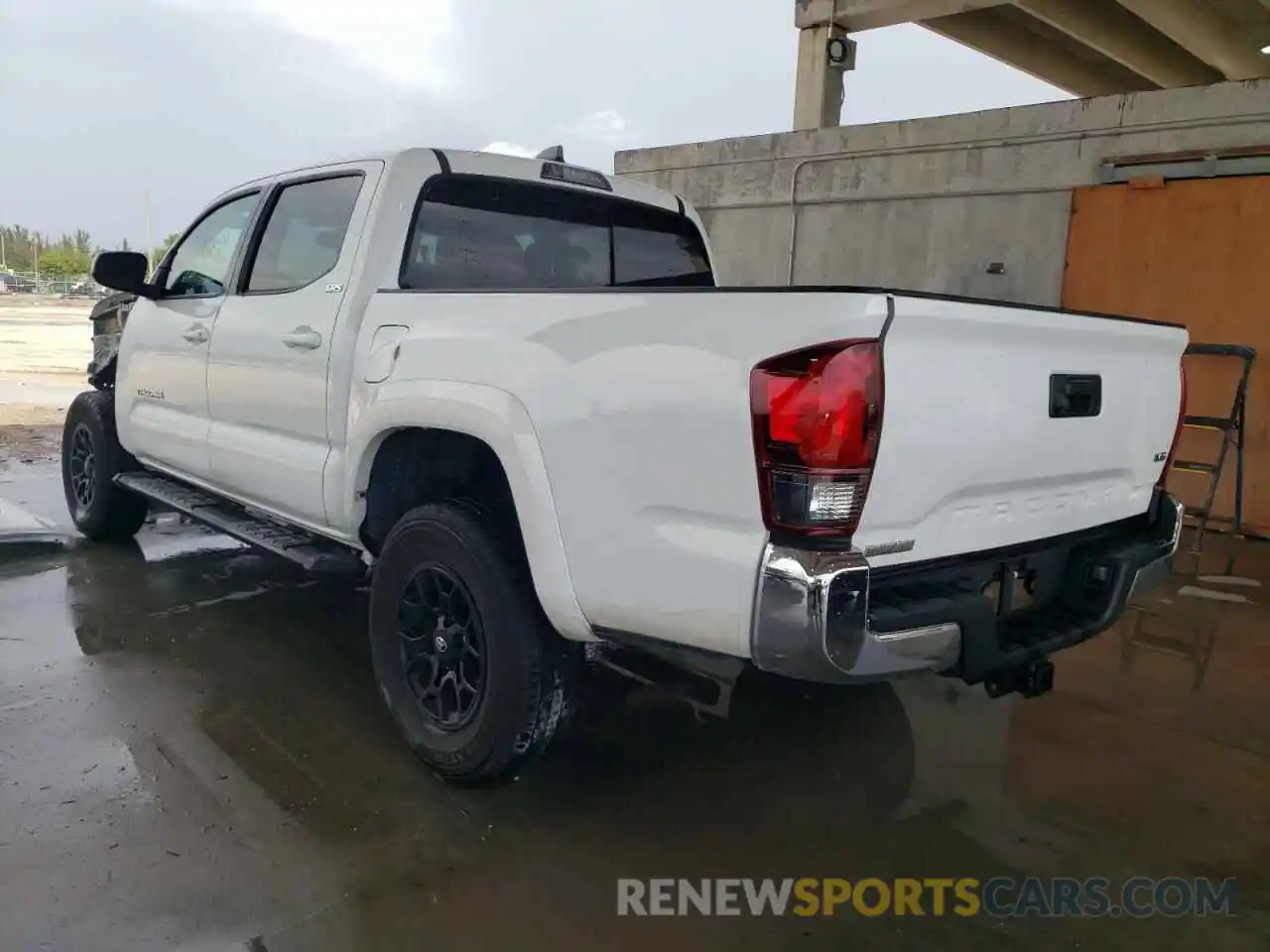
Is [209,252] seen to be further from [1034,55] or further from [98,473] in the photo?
[1034,55]

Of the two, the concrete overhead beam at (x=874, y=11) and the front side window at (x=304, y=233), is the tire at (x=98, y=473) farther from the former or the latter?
the concrete overhead beam at (x=874, y=11)

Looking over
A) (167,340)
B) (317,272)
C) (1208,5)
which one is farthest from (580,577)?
(1208,5)

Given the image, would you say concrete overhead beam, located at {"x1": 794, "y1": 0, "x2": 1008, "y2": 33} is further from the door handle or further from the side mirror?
the door handle

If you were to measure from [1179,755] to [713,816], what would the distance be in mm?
1736

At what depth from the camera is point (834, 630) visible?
2031 mm

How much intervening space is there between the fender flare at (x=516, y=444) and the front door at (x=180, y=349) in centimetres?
171

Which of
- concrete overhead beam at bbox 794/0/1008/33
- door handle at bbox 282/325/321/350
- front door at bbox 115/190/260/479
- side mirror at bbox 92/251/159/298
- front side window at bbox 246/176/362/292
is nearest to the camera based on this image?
door handle at bbox 282/325/321/350

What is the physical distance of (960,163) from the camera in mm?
8266

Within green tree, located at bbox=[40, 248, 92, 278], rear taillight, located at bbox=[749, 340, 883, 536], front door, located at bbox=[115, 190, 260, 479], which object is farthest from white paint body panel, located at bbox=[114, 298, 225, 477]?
green tree, located at bbox=[40, 248, 92, 278]

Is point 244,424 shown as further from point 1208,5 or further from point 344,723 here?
point 1208,5

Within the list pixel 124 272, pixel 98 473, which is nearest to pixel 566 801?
pixel 124 272

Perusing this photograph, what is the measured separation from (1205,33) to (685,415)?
13.4m

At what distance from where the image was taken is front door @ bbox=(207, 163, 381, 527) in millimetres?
3412

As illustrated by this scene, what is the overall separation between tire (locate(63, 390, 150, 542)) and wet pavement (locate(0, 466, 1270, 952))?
1087mm
